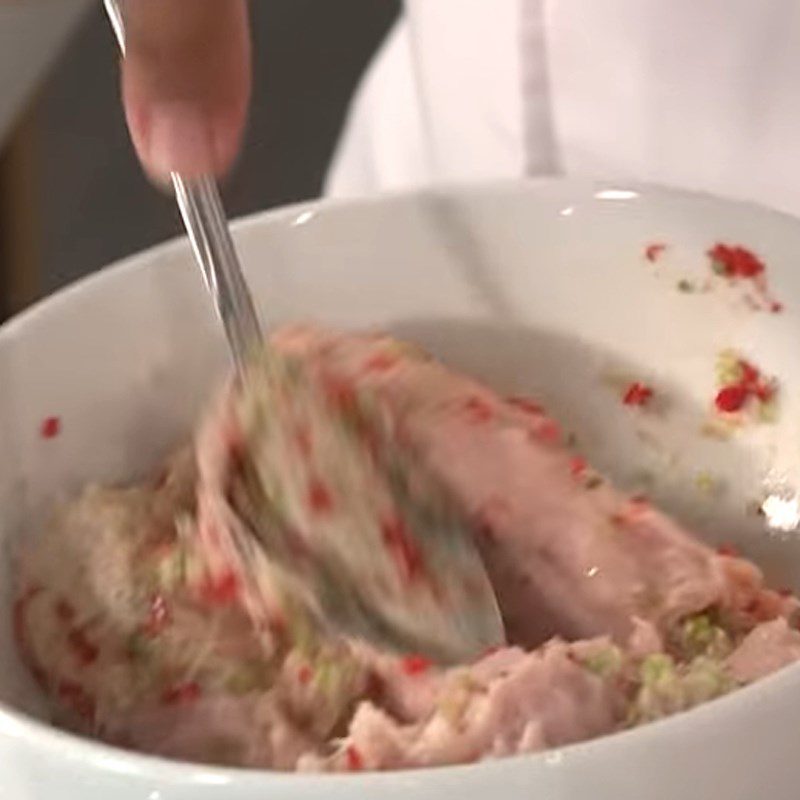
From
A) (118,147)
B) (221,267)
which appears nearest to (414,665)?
(221,267)

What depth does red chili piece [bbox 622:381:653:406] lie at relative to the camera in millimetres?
475

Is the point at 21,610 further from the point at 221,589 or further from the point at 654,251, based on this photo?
the point at 654,251

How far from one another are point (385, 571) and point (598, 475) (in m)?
0.06

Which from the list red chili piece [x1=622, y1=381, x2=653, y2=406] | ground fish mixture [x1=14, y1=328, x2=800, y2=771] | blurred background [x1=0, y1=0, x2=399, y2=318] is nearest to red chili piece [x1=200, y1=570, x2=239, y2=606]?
ground fish mixture [x1=14, y1=328, x2=800, y2=771]

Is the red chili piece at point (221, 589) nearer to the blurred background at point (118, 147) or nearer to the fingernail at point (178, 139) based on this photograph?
the fingernail at point (178, 139)

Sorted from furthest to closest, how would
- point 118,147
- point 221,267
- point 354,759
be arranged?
1. point 118,147
2. point 221,267
3. point 354,759

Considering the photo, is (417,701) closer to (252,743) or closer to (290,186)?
(252,743)

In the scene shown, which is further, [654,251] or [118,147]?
[118,147]

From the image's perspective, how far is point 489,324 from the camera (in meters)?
0.48

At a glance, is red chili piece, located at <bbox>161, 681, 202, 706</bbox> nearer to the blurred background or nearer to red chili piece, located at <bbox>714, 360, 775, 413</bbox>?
red chili piece, located at <bbox>714, 360, 775, 413</bbox>

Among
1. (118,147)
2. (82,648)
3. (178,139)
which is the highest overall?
(178,139)

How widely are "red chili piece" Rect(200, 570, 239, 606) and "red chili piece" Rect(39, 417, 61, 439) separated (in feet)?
0.21

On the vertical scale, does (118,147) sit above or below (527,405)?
below

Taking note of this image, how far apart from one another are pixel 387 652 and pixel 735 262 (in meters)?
0.14
